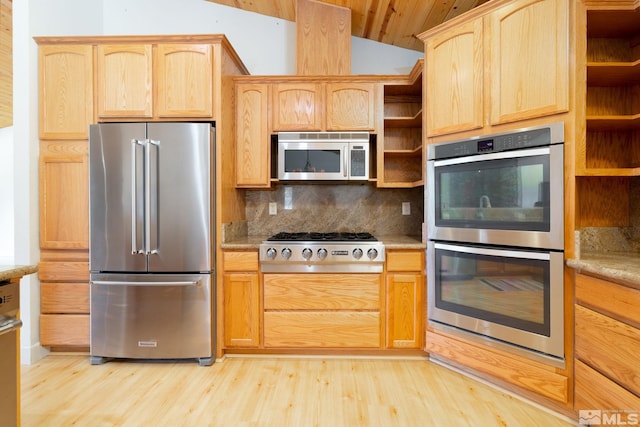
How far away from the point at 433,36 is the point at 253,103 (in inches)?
58.6

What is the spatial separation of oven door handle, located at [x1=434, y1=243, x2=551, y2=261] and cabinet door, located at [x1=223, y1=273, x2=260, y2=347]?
4.58 ft

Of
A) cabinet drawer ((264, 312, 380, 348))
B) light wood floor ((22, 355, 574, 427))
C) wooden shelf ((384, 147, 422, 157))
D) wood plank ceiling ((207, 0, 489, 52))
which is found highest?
wood plank ceiling ((207, 0, 489, 52))

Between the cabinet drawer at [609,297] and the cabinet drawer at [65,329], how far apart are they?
3249 mm

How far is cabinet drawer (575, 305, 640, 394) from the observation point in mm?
1416

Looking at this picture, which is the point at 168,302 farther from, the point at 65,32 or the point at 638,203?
the point at 638,203

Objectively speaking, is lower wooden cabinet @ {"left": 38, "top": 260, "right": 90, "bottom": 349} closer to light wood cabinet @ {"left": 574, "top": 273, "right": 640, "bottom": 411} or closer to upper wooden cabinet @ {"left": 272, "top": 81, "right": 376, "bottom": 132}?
upper wooden cabinet @ {"left": 272, "top": 81, "right": 376, "bottom": 132}

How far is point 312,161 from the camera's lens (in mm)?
2756

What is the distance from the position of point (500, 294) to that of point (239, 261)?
5.91 feet

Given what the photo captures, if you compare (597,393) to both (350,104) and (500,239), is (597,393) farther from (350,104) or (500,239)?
(350,104)

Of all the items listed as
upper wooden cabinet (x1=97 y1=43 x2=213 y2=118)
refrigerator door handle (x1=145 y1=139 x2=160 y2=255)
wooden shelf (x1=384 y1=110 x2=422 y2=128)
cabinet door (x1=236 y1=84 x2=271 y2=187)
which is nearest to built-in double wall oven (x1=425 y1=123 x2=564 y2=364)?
wooden shelf (x1=384 y1=110 x2=422 y2=128)

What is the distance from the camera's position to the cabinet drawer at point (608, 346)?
4.65ft

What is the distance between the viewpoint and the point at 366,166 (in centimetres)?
274

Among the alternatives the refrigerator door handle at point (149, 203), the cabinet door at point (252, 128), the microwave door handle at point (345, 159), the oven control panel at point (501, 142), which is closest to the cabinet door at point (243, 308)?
the refrigerator door handle at point (149, 203)

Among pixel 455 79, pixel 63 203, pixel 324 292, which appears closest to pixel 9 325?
pixel 63 203
